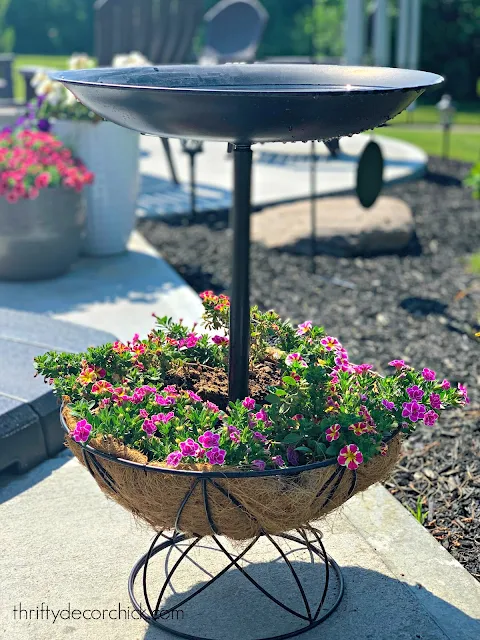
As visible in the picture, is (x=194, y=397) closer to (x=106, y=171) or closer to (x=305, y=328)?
(x=305, y=328)

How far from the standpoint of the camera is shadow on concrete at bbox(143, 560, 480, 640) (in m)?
2.39

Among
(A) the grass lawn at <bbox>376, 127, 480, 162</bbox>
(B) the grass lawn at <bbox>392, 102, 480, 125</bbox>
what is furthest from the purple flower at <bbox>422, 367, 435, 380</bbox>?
(B) the grass lawn at <bbox>392, 102, 480, 125</bbox>

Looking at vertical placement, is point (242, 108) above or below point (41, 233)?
above

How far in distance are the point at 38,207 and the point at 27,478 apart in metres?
2.32

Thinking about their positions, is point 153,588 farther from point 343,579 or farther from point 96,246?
point 96,246

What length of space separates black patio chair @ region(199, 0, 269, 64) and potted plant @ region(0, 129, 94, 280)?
6.05 meters

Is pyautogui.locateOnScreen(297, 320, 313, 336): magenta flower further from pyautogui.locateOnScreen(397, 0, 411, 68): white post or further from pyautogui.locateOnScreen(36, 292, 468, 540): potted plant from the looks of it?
pyautogui.locateOnScreen(397, 0, 411, 68): white post

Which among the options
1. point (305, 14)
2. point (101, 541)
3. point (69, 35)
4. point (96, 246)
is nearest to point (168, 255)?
point (96, 246)

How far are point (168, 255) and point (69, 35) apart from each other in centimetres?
2242

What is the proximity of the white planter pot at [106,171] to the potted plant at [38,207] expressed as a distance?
268mm

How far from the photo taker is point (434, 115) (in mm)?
16469

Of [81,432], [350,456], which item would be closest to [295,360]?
[350,456]

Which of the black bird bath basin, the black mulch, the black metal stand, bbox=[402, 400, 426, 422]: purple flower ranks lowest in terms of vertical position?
the black mulch

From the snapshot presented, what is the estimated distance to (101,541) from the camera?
282 cm
